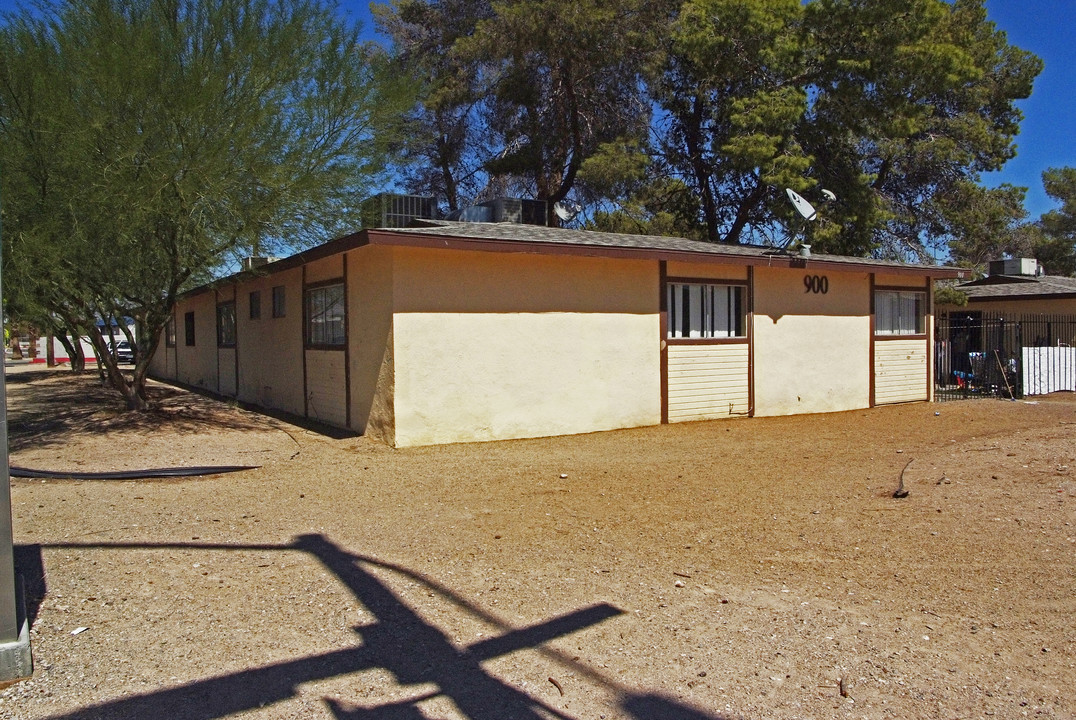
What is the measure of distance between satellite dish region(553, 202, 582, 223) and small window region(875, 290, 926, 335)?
673cm

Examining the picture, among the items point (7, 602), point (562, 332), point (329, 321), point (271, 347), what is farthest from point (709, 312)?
point (7, 602)

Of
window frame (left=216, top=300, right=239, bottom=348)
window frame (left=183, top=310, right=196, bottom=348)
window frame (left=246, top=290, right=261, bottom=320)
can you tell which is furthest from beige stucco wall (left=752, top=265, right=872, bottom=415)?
window frame (left=183, top=310, right=196, bottom=348)

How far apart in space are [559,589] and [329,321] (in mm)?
9082

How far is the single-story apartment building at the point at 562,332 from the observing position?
11.1m

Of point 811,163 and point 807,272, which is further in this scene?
point 811,163

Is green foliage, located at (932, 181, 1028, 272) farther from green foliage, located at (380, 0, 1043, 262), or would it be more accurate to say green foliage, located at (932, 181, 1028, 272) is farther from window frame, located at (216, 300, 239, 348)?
window frame, located at (216, 300, 239, 348)

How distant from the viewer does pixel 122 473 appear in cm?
904

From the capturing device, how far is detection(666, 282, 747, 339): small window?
13.7 m

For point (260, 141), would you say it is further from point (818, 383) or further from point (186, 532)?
point (818, 383)

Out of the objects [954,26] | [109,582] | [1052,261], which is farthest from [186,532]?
[1052,261]

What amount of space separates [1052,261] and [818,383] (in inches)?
1387

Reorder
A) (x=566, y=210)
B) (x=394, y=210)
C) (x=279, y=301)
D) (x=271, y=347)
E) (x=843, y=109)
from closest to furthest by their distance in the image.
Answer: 1. (x=279, y=301)
2. (x=394, y=210)
3. (x=271, y=347)
4. (x=566, y=210)
5. (x=843, y=109)

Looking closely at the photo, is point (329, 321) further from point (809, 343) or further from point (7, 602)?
point (7, 602)

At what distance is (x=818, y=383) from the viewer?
15.5 m
